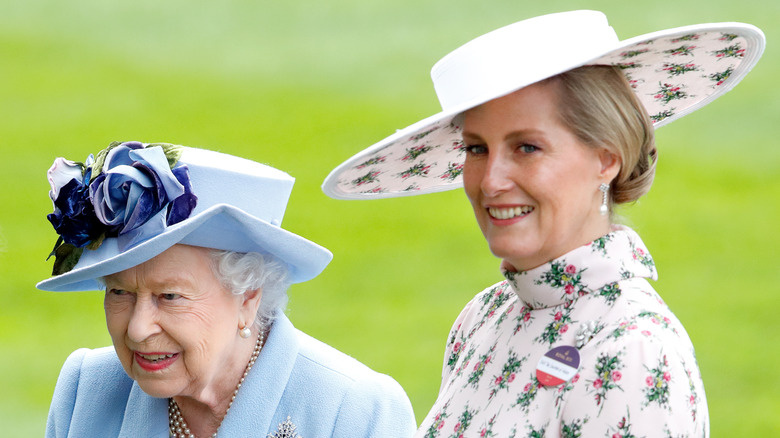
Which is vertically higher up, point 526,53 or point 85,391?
point 526,53

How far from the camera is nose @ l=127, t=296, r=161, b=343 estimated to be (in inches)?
119

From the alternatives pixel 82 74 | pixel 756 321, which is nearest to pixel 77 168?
pixel 756 321

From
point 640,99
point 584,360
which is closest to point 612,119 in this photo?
point 640,99

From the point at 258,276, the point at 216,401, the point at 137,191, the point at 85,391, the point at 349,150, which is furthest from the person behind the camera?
the point at 349,150

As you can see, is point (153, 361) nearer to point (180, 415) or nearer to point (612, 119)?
point (180, 415)

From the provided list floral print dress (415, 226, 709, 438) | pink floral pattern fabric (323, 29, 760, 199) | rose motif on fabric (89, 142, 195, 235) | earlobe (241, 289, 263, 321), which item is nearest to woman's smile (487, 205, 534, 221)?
floral print dress (415, 226, 709, 438)

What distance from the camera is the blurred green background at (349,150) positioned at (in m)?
9.32

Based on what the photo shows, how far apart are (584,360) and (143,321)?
4.51ft

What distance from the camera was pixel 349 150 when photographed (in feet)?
39.5

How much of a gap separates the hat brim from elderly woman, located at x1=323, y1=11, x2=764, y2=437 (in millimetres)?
650

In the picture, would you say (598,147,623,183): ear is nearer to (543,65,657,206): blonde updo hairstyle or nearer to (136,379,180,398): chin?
(543,65,657,206): blonde updo hairstyle

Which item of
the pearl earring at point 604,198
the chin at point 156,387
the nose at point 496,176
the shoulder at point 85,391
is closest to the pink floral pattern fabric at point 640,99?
the nose at point 496,176

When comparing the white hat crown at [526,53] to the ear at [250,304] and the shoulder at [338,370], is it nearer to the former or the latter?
the ear at [250,304]

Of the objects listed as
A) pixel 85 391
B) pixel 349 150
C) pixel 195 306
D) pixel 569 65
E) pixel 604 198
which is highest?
pixel 569 65
